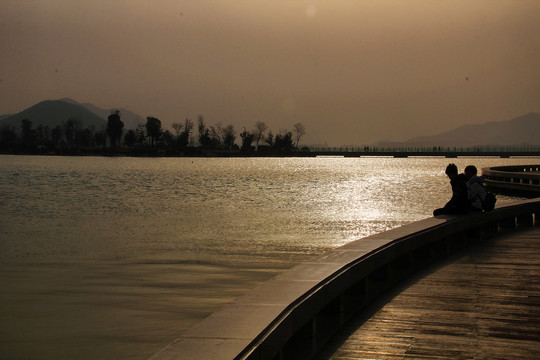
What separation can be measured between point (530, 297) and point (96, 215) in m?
36.2

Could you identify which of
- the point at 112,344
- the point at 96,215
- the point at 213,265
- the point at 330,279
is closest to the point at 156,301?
the point at 112,344

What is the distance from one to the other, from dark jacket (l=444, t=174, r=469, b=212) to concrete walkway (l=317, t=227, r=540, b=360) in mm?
2884

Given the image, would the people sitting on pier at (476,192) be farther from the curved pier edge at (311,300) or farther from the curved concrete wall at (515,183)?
the curved concrete wall at (515,183)

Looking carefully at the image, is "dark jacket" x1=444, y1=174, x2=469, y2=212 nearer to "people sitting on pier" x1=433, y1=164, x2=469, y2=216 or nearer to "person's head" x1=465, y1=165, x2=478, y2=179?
"people sitting on pier" x1=433, y1=164, x2=469, y2=216

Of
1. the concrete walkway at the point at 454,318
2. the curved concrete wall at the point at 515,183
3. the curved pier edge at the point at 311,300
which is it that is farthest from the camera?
the curved concrete wall at the point at 515,183

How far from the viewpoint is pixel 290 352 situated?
610 centimetres

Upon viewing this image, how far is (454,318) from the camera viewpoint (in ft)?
24.6

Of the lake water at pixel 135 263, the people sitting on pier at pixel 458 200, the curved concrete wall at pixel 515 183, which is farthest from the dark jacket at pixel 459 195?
the curved concrete wall at pixel 515 183

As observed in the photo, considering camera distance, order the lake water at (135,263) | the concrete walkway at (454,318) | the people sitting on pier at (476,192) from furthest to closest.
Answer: the people sitting on pier at (476,192)
the lake water at (135,263)
the concrete walkway at (454,318)

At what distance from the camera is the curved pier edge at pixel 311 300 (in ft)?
15.8

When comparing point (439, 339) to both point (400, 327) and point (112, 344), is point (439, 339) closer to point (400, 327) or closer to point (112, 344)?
point (400, 327)

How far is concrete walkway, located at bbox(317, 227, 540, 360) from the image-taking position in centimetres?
632

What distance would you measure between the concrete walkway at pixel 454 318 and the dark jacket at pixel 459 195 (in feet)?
9.46

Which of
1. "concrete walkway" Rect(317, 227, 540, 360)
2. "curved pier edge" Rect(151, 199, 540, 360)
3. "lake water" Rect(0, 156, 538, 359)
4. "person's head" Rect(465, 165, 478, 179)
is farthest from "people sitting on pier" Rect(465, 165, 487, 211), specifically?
"lake water" Rect(0, 156, 538, 359)
